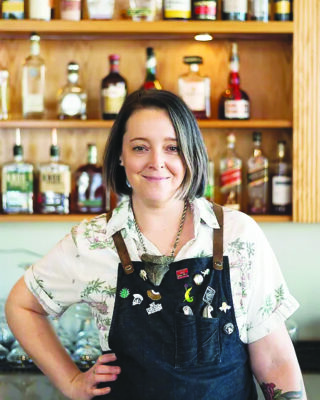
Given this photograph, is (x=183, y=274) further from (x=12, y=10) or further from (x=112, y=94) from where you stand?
(x=12, y=10)

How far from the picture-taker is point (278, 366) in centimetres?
148

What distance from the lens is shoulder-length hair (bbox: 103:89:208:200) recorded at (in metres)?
1.49

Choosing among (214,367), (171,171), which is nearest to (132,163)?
(171,171)

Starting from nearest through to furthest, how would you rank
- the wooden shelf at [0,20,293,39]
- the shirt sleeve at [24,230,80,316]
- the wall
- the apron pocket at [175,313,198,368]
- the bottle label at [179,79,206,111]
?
the apron pocket at [175,313,198,368] < the shirt sleeve at [24,230,80,316] < the wooden shelf at [0,20,293,39] < the bottle label at [179,79,206,111] < the wall

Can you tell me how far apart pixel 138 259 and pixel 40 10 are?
48.5 inches

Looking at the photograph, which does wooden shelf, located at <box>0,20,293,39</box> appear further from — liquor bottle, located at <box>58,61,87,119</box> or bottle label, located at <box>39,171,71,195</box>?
bottle label, located at <box>39,171,71,195</box>

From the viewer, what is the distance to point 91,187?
2.59 metres

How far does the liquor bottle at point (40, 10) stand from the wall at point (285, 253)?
0.69 metres

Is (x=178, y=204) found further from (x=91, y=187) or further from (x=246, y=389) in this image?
(x=91, y=187)

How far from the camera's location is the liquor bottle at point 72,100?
256 centimetres

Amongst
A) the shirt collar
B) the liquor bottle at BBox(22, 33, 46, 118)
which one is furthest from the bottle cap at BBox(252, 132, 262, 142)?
the shirt collar

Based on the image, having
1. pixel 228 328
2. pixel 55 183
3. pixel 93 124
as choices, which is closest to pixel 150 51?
pixel 93 124

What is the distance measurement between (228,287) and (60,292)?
36cm

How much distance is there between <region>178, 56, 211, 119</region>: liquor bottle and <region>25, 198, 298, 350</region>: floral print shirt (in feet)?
3.31
